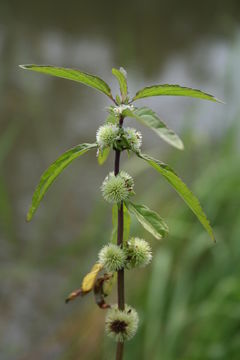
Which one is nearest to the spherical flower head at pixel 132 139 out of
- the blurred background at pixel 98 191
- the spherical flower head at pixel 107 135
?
the spherical flower head at pixel 107 135

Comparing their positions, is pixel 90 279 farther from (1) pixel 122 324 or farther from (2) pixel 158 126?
(2) pixel 158 126

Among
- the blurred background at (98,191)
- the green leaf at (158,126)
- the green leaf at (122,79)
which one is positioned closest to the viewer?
the green leaf at (158,126)

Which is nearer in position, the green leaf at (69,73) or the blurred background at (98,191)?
the green leaf at (69,73)

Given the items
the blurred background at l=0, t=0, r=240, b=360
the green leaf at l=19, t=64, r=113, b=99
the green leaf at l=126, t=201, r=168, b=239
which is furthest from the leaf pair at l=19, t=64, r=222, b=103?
the blurred background at l=0, t=0, r=240, b=360

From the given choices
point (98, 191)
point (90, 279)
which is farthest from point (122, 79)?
point (98, 191)

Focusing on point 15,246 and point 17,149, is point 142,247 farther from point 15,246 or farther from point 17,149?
point 17,149

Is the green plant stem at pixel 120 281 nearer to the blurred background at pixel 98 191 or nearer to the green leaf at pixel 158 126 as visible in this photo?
the green leaf at pixel 158 126

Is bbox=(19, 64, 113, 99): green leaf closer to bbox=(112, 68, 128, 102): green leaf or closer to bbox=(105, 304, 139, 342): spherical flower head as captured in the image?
bbox=(112, 68, 128, 102): green leaf
